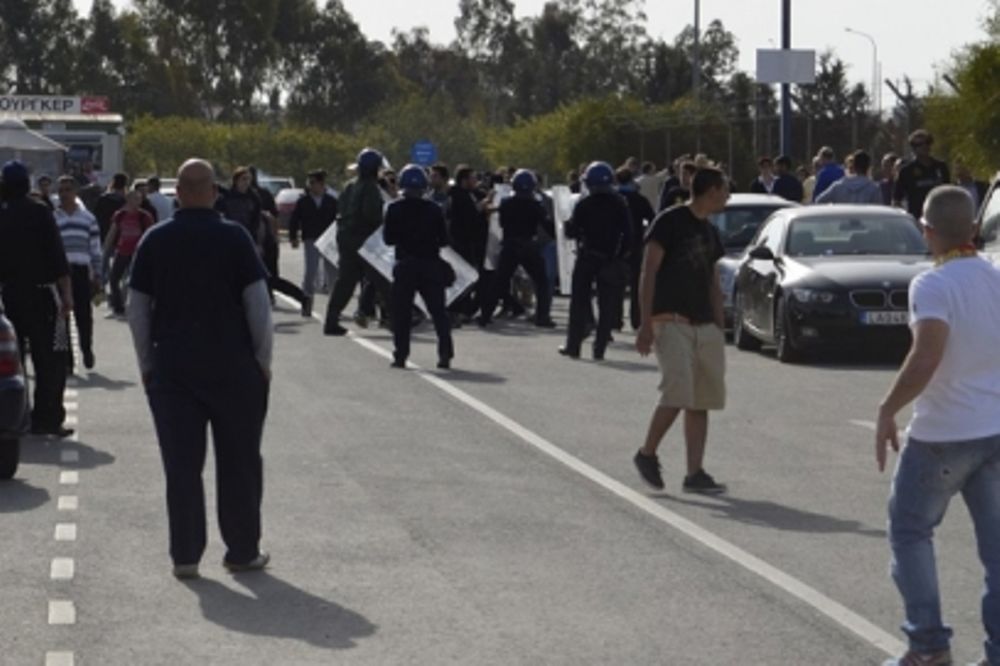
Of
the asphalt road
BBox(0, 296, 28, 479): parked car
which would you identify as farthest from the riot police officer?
BBox(0, 296, 28, 479): parked car

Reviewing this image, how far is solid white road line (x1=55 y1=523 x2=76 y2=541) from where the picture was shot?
11.9 meters

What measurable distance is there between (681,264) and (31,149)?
3773 centimetres

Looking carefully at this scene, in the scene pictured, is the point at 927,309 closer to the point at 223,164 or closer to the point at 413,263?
the point at 413,263

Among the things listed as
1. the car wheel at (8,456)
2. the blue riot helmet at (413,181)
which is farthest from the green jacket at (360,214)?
the car wheel at (8,456)

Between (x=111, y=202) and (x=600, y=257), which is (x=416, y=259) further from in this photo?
(x=111, y=202)

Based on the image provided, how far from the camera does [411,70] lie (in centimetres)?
12912

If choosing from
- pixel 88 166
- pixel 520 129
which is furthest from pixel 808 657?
pixel 520 129

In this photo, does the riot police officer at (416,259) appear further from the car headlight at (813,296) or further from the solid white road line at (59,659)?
the solid white road line at (59,659)

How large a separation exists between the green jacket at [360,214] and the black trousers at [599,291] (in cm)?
434

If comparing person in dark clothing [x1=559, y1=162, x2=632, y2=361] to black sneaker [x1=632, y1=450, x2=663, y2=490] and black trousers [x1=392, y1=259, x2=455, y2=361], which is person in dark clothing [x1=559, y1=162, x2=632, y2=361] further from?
black sneaker [x1=632, y1=450, x2=663, y2=490]

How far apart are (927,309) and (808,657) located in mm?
1320

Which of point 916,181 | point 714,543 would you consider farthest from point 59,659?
point 916,181

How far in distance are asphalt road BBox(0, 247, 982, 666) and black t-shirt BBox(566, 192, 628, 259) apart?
366 centimetres

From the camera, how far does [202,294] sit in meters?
10.8
